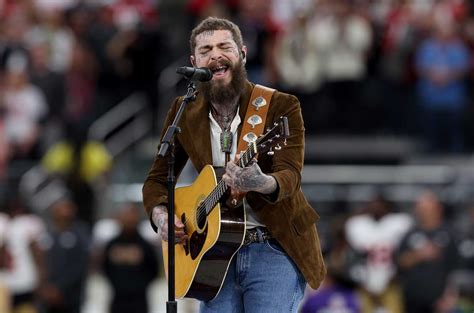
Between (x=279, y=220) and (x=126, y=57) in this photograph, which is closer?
(x=279, y=220)

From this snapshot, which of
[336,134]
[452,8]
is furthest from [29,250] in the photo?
[452,8]

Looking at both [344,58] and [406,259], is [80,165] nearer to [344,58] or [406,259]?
[344,58]

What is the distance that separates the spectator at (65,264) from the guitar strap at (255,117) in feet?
25.1

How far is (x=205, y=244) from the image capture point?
6.94m

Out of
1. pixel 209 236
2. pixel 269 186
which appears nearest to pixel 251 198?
pixel 209 236

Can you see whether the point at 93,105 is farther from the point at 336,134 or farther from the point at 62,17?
the point at 336,134

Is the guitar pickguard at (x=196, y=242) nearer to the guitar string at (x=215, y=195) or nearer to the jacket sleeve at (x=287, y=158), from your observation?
the guitar string at (x=215, y=195)

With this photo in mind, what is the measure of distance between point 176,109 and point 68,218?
7.44 metres

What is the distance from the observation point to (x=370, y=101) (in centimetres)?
1728

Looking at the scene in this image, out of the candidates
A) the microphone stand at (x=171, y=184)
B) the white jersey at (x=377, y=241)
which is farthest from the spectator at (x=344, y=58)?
the microphone stand at (x=171, y=184)

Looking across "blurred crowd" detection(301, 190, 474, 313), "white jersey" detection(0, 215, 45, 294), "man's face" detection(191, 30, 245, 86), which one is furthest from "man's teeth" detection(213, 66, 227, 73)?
"white jersey" detection(0, 215, 45, 294)

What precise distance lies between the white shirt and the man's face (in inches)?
9.0

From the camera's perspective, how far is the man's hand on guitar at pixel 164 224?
7.14 metres

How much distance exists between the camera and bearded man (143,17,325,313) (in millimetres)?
6875
